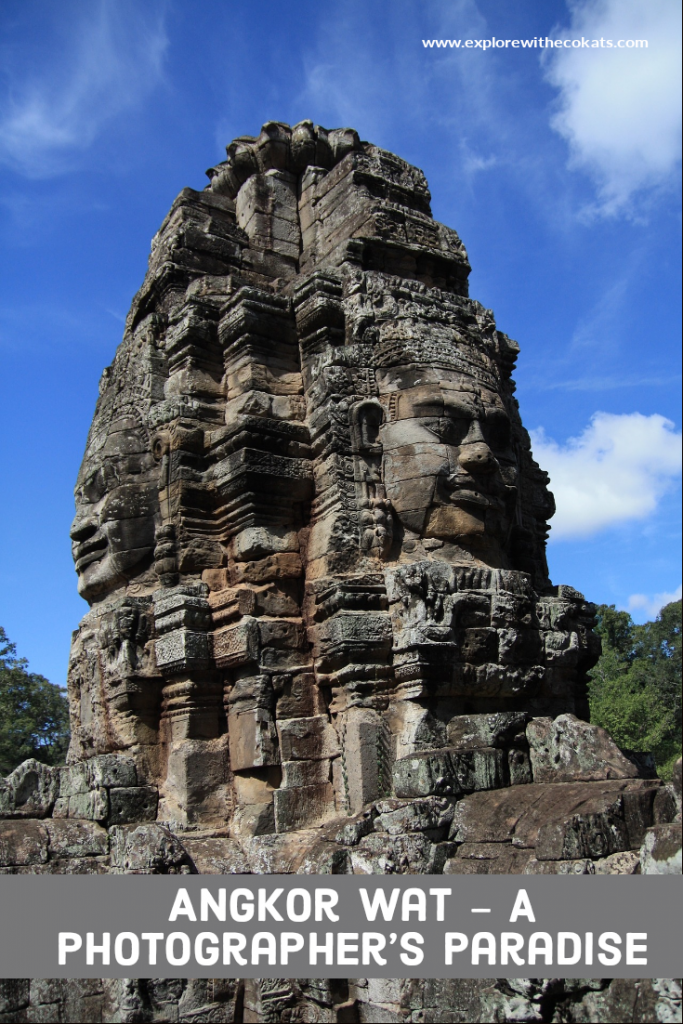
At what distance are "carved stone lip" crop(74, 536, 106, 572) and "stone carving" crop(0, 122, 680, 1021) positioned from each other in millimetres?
37

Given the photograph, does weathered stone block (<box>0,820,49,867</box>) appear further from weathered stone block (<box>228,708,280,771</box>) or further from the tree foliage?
the tree foliage

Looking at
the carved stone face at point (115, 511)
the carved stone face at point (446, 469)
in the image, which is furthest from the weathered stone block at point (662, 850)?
the carved stone face at point (115, 511)

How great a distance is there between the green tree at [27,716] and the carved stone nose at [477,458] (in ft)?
61.0

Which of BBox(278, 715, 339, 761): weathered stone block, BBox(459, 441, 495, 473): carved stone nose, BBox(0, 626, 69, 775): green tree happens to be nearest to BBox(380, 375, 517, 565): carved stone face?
BBox(459, 441, 495, 473): carved stone nose

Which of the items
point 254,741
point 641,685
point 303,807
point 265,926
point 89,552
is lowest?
point 265,926

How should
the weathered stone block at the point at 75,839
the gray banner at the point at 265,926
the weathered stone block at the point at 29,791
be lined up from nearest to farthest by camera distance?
the gray banner at the point at 265,926 → the weathered stone block at the point at 75,839 → the weathered stone block at the point at 29,791

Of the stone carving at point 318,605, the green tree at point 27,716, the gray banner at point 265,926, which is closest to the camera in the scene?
the gray banner at point 265,926

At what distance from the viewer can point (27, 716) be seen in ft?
93.2

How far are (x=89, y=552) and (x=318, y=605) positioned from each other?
9.62 feet

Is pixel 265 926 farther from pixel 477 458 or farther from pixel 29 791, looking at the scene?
pixel 477 458

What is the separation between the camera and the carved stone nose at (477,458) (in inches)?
332

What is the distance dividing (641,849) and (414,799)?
2.02m

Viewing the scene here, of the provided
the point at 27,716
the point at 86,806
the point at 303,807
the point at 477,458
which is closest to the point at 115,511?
the point at 86,806

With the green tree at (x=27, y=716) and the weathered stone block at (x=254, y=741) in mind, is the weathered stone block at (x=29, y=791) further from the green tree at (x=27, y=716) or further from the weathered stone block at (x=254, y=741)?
the green tree at (x=27, y=716)
